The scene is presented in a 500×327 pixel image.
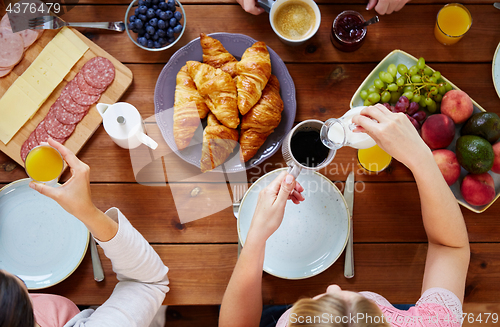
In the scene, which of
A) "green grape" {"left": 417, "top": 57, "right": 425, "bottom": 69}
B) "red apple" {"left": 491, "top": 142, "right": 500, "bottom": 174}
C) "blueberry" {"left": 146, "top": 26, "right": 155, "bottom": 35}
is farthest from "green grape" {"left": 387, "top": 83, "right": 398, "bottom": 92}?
"blueberry" {"left": 146, "top": 26, "right": 155, "bottom": 35}

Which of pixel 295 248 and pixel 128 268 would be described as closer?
pixel 128 268

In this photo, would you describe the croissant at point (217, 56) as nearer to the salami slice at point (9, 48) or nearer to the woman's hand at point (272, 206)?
the woman's hand at point (272, 206)

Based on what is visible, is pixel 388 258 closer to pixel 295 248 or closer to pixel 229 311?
pixel 295 248

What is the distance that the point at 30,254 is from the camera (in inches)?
39.4

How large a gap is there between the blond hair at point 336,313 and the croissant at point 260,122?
1.53ft

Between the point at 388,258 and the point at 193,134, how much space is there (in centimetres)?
72

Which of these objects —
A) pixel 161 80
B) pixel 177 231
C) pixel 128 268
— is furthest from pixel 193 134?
pixel 128 268

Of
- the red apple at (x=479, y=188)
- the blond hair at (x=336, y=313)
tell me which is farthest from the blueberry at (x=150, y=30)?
the red apple at (x=479, y=188)

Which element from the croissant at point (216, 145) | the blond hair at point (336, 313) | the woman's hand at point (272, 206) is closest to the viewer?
the blond hair at point (336, 313)

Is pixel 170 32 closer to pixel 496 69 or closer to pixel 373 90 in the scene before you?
pixel 373 90

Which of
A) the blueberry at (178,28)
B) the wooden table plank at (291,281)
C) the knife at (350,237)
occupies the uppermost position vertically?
the blueberry at (178,28)

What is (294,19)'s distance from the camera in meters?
1.08

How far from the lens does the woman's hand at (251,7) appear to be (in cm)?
105

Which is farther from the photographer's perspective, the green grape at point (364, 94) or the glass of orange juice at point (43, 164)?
the green grape at point (364, 94)
